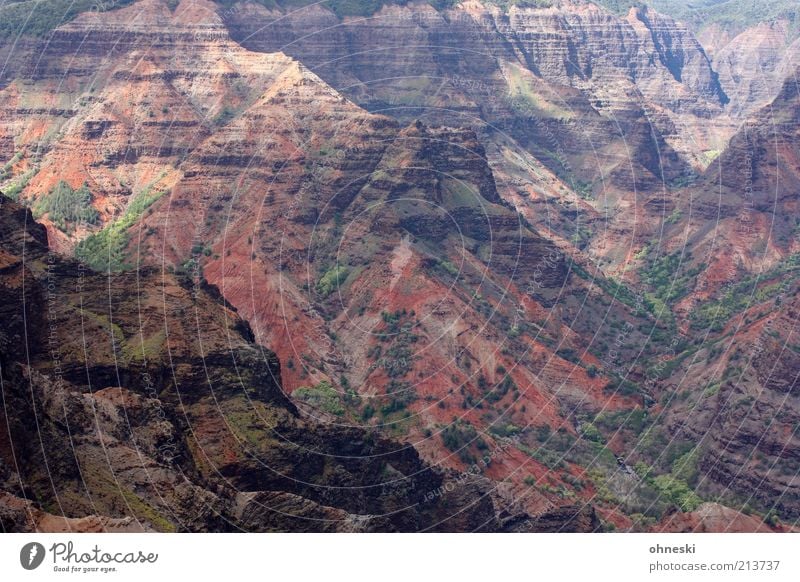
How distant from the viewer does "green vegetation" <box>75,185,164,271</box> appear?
136375 mm

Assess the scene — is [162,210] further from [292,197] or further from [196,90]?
[196,90]

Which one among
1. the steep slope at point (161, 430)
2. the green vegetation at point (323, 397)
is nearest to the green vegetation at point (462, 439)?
the green vegetation at point (323, 397)

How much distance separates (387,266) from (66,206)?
31.3 meters

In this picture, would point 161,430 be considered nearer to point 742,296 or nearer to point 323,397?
point 323,397

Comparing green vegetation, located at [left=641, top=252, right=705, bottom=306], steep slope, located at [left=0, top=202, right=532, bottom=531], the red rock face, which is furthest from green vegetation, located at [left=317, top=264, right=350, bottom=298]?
green vegetation, located at [left=641, top=252, right=705, bottom=306]

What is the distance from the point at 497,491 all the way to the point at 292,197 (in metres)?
→ 42.2

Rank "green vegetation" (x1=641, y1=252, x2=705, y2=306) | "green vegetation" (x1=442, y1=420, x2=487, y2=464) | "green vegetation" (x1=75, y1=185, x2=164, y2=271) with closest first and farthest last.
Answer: "green vegetation" (x1=442, y1=420, x2=487, y2=464)
"green vegetation" (x1=75, y1=185, x2=164, y2=271)
"green vegetation" (x1=641, y1=252, x2=705, y2=306)

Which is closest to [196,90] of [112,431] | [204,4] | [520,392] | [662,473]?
[204,4]

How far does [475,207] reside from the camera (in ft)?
487


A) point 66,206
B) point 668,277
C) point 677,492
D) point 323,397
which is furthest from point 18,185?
point 677,492
